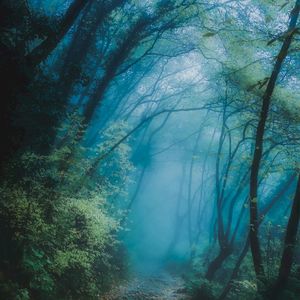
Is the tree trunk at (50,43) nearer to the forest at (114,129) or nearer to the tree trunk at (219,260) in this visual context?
the forest at (114,129)

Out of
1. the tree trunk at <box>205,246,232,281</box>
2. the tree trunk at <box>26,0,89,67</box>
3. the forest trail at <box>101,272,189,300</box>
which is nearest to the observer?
the tree trunk at <box>26,0,89,67</box>

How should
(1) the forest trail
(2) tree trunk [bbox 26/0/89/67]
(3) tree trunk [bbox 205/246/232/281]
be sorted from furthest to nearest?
1. (3) tree trunk [bbox 205/246/232/281]
2. (1) the forest trail
3. (2) tree trunk [bbox 26/0/89/67]

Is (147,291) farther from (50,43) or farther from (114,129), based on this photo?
(50,43)

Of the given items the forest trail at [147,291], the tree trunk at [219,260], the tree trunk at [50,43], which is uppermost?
the tree trunk at [50,43]

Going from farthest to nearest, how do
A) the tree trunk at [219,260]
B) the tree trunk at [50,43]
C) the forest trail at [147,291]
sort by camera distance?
the tree trunk at [219,260]
the forest trail at [147,291]
the tree trunk at [50,43]

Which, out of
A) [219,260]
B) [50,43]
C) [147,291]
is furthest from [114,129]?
[50,43]

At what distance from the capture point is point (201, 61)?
66.4ft

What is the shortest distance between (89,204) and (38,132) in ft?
15.5

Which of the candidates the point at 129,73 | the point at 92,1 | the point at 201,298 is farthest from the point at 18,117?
the point at 129,73

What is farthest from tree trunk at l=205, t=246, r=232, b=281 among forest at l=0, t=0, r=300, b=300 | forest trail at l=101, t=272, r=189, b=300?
forest trail at l=101, t=272, r=189, b=300

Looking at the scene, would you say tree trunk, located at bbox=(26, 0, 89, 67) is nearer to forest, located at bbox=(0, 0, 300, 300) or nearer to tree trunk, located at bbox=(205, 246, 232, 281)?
forest, located at bbox=(0, 0, 300, 300)

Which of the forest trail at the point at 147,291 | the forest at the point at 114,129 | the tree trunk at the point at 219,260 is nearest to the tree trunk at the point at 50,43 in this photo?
the forest at the point at 114,129

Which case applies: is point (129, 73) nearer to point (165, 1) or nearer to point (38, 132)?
point (165, 1)

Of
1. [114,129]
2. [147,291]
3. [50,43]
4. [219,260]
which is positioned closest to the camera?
[50,43]
